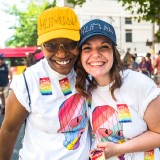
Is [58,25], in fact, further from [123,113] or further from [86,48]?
[123,113]

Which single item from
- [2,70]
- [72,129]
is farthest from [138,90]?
[2,70]

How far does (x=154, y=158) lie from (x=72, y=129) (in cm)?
52

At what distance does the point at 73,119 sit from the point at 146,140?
427 mm

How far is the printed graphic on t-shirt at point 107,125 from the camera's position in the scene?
184cm

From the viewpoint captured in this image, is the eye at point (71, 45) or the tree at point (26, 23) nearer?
the eye at point (71, 45)

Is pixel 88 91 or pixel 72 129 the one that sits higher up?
pixel 88 91

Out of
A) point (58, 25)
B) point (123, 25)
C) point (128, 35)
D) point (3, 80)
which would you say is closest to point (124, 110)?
point (58, 25)

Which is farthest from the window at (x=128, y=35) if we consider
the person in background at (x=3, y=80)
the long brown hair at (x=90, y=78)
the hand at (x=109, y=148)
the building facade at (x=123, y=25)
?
the hand at (x=109, y=148)

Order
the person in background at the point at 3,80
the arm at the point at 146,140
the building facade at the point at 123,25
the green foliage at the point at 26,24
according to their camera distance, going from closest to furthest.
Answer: the arm at the point at 146,140, the person in background at the point at 3,80, the green foliage at the point at 26,24, the building facade at the point at 123,25

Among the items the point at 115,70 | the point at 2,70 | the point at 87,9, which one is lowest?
the point at 2,70

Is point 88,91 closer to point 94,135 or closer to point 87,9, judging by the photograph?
point 94,135

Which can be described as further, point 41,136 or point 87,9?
point 87,9

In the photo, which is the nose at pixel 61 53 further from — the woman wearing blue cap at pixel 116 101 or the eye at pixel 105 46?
the eye at pixel 105 46

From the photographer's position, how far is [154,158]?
1.91 m
